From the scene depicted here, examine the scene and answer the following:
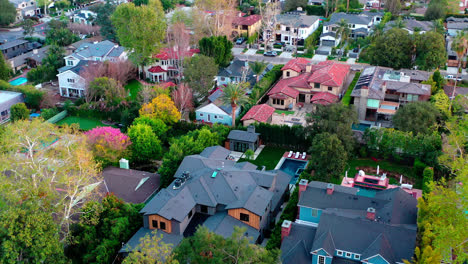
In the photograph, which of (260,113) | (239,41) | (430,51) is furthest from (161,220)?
(239,41)

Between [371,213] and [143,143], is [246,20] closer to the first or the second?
[143,143]

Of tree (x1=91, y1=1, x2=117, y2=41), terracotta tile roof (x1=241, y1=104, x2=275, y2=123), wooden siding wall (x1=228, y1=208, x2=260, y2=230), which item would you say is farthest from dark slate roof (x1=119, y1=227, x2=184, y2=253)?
tree (x1=91, y1=1, x2=117, y2=41)

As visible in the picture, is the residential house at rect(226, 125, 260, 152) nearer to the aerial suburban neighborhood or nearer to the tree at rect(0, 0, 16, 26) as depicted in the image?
the aerial suburban neighborhood

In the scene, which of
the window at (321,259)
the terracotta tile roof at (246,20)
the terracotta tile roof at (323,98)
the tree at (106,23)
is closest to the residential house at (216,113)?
the terracotta tile roof at (323,98)

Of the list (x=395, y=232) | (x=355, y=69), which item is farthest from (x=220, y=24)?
(x=395, y=232)

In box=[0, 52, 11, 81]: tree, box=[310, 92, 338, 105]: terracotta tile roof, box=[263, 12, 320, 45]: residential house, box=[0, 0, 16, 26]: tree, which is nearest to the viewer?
box=[310, 92, 338, 105]: terracotta tile roof

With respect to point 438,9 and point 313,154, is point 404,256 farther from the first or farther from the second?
point 438,9
